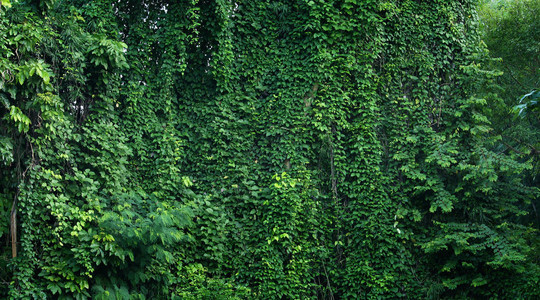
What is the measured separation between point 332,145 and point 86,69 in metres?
4.33

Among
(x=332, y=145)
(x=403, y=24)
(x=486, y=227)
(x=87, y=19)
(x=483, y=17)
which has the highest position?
(x=483, y=17)

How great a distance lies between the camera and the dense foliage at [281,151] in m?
6.51

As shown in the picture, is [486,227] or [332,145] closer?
[486,227]

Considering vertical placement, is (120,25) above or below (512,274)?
above

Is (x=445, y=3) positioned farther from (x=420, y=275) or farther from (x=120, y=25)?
(x=120, y=25)

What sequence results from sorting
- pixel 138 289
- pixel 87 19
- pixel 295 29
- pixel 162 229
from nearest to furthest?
pixel 162 229
pixel 138 289
pixel 87 19
pixel 295 29

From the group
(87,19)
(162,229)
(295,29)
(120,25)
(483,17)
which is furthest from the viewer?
(483,17)

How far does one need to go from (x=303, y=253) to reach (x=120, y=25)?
504 cm

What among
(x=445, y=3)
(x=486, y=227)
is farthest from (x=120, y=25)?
(x=486, y=227)

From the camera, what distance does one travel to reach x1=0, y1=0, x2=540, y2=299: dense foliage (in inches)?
256

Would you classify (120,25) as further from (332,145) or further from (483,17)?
(483,17)

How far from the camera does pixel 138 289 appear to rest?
646 cm

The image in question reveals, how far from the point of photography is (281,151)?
7863 millimetres

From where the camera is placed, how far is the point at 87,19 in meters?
7.04
